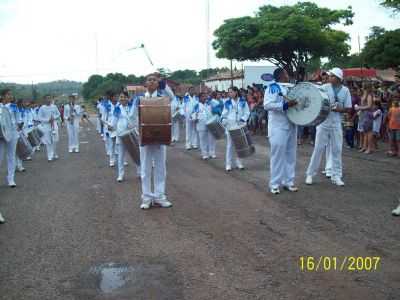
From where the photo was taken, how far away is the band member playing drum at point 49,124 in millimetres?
16625

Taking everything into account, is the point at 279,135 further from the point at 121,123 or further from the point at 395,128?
the point at 395,128

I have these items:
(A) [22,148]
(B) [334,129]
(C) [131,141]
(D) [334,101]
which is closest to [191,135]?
(A) [22,148]

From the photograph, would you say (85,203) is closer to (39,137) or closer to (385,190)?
(385,190)

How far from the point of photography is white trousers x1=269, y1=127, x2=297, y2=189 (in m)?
9.25

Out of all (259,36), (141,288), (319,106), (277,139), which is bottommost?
(141,288)

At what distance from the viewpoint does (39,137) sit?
53.5ft

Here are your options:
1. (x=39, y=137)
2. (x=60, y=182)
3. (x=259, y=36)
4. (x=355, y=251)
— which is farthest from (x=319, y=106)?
(x=259, y=36)

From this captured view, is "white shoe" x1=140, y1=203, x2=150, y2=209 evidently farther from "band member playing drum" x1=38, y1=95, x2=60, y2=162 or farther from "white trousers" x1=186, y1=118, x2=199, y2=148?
"white trousers" x1=186, y1=118, x2=199, y2=148

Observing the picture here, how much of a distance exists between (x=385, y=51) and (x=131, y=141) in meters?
15.4

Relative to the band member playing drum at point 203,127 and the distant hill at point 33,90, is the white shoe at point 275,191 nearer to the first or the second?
the band member playing drum at point 203,127

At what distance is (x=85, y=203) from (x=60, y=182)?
281 cm

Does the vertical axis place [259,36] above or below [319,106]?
above

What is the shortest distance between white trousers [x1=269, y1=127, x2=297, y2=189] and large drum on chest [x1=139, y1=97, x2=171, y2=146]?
7.08ft
